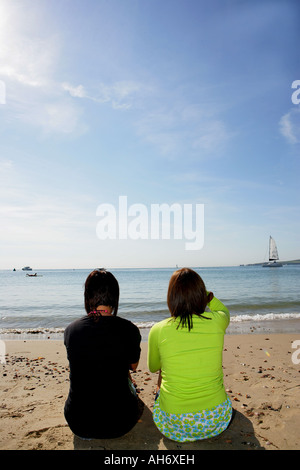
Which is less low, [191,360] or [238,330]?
[191,360]

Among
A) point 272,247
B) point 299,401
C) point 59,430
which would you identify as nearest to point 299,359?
point 299,401

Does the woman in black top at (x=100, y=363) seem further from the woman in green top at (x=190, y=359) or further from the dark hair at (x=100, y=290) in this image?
the woman in green top at (x=190, y=359)

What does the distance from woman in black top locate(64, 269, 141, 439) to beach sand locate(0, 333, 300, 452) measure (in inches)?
11.6

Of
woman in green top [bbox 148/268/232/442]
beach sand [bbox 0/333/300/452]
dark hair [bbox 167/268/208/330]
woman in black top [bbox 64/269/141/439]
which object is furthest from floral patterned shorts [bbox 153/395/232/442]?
dark hair [bbox 167/268/208/330]

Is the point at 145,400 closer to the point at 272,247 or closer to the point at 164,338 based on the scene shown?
the point at 164,338

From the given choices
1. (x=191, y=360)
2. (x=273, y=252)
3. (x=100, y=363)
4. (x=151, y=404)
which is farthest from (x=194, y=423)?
(x=273, y=252)

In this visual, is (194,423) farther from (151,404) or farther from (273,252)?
(273,252)

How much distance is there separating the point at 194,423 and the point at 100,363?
3.47 ft

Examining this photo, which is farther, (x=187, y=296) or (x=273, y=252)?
(x=273, y=252)

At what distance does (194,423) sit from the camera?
279 cm

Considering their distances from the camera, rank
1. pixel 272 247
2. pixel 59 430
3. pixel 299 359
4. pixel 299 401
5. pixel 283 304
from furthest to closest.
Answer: pixel 272 247
pixel 283 304
pixel 299 359
pixel 299 401
pixel 59 430

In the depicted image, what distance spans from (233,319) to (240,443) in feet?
31.0

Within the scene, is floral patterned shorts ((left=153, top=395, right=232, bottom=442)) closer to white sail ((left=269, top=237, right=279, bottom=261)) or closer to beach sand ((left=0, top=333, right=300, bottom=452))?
beach sand ((left=0, top=333, right=300, bottom=452))
